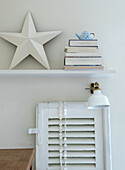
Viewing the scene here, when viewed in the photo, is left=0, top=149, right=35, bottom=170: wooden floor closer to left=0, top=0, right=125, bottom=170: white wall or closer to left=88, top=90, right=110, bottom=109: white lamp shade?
left=0, top=0, right=125, bottom=170: white wall

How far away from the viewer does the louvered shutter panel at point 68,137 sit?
1212 mm

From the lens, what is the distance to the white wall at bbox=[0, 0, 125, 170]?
1282mm

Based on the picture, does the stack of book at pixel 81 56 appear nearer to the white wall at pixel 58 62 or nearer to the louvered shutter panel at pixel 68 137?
the white wall at pixel 58 62

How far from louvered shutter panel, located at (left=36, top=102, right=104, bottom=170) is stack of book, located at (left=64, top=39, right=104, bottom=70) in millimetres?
258

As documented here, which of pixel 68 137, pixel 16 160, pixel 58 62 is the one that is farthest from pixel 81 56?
pixel 16 160

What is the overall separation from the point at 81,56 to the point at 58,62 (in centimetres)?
21

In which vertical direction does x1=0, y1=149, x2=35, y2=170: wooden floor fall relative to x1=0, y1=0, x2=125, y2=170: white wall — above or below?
below

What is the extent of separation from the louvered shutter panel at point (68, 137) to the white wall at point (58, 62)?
78 millimetres

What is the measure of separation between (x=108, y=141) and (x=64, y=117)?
320 mm

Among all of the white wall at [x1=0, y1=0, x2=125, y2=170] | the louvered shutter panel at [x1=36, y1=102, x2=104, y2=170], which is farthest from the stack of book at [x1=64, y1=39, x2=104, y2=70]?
the louvered shutter panel at [x1=36, y1=102, x2=104, y2=170]

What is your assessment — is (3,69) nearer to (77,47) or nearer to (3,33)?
(3,33)

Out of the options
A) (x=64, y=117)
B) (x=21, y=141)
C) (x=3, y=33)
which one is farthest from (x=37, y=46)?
(x=21, y=141)

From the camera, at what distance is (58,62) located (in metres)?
1.34

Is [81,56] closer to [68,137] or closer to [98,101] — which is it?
[98,101]
